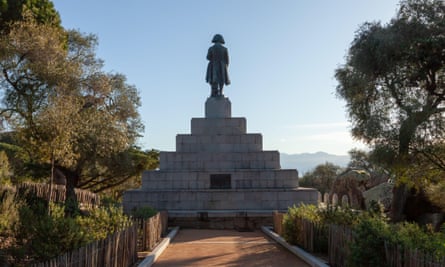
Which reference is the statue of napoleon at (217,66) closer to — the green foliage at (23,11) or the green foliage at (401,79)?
the green foliage at (401,79)

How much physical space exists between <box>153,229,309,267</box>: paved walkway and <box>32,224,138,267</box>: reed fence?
1.06m

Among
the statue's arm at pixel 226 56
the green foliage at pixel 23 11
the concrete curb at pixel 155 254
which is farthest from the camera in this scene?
the statue's arm at pixel 226 56

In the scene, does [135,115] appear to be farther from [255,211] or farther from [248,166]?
[255,211]

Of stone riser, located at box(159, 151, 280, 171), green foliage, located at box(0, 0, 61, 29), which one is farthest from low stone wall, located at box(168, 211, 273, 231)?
green foliage, located at box(0, 0, 61, 29)

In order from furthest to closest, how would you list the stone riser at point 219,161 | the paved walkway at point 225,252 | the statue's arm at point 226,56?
the statue's arm at point 226,56
the stone riser at point 219,161
the paved walkway at point 225,252

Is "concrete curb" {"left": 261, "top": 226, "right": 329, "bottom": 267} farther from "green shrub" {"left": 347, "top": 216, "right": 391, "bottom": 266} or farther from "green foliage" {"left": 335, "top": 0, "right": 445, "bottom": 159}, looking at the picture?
"green foliage" {"left": 335, "top": 0, "right": 445, "bottom": 159}

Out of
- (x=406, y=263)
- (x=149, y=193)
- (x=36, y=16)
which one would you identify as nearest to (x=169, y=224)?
(x=149, y=193)

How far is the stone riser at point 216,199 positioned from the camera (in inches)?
748

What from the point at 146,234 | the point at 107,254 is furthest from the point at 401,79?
the point at 107,254

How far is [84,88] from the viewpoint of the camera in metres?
25.4

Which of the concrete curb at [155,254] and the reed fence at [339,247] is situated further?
the concrete curb at [155,254]

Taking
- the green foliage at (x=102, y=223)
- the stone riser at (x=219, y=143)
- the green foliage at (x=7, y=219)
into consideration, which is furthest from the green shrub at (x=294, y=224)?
the stone riser at (x=219, y=143)

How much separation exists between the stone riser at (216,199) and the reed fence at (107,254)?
929 centimetres

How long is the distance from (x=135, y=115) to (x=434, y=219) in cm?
1994
